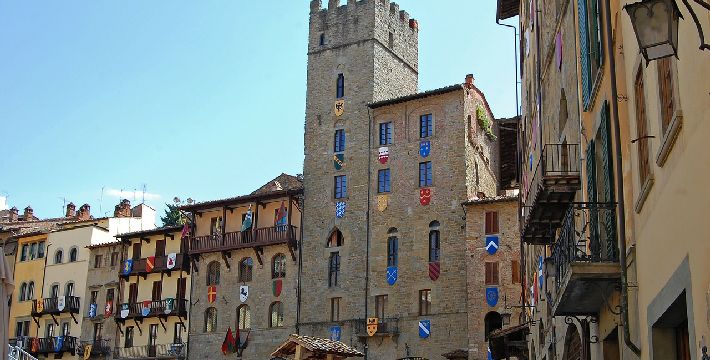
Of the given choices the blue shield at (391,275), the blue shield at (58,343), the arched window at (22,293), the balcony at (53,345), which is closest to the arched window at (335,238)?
the blue shield at (391,275)

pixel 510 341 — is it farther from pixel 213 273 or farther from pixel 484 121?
pixel 213 273

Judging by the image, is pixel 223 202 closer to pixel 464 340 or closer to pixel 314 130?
pixel 314 130

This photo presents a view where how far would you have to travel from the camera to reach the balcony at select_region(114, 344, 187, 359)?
181 feet

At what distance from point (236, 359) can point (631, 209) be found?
42535 mm

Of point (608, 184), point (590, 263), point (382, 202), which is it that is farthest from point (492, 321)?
point (590, 263)

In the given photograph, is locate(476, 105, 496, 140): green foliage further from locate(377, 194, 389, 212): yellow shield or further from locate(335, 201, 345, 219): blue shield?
locate(335, 201, 345, 219): blue shield

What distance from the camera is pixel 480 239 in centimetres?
4666

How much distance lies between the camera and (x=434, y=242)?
1917 inches

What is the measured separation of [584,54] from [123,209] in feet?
185

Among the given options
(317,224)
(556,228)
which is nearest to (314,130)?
(317,224)

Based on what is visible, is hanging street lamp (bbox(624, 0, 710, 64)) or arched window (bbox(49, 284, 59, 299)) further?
arched window (bbox(49, 284, 59, 299))

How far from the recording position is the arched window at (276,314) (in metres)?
52.1

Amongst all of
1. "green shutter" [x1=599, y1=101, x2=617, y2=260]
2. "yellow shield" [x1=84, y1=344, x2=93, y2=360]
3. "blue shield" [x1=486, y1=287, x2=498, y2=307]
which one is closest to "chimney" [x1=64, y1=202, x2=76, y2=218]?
"yellow shield" [x1=84, y1=344, x2=93, y2=360]

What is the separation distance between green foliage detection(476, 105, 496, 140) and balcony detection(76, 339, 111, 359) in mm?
24982
